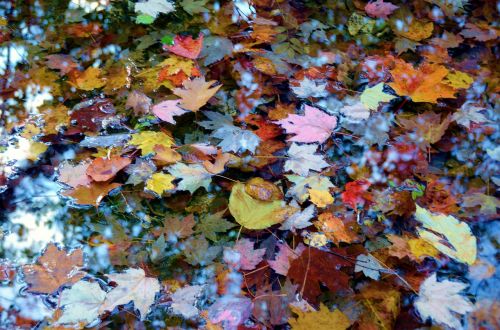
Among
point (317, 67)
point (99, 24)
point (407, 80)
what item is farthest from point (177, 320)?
point (99, 24)

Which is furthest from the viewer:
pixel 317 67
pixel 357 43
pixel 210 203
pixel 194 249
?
pixel 357 43

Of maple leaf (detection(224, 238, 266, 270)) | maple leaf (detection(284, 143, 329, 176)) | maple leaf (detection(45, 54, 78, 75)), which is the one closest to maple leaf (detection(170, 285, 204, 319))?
maple leaf (detection(224, 238, 266, 270))

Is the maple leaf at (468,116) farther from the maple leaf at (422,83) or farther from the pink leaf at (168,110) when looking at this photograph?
the pink leaf at (168,110)

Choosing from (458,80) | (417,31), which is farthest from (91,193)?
(417,31)

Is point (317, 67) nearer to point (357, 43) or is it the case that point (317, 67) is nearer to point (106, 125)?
point (357, 43)

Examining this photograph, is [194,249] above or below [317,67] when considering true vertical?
below

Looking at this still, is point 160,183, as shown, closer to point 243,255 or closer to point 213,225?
point 213,225
